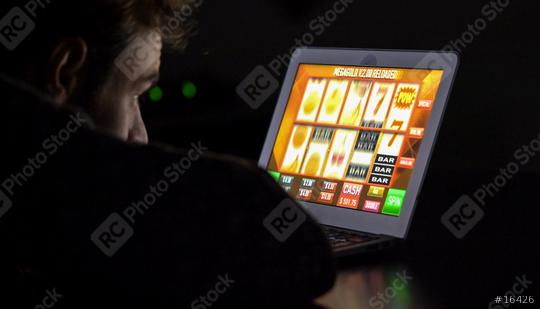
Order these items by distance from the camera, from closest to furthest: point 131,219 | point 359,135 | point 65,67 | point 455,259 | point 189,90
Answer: point 131,219 < point 65,67 < point 455,259 < point 359,135 < point 189,90

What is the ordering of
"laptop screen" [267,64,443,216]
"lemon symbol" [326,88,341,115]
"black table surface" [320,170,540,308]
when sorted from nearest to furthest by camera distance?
"black table surface" [320,170,540,308]
"laptop screen" [267,64,443,216]
"lemon symbol" [326,88,341,115]

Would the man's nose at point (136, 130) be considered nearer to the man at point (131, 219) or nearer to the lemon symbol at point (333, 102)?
the lemon symbol at point (333, 102)

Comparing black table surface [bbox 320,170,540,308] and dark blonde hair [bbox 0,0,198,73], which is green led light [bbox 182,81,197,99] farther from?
dark blonde hair [bbox 0,0,198,73]

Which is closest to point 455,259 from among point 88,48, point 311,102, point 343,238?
point 343,238

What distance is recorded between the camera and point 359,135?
137cm

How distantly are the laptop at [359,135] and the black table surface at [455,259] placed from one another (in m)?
0.06

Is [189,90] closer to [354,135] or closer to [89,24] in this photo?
[354,135]

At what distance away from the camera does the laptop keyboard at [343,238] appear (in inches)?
47.5

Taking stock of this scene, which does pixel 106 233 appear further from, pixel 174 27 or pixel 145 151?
pixel 174 27

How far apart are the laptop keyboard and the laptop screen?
50mm

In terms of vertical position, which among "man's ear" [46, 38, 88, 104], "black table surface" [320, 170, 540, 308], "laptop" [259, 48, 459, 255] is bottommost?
"black table surface" [320, 170, 540, 308]

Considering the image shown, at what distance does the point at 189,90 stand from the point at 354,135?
1.02 meters

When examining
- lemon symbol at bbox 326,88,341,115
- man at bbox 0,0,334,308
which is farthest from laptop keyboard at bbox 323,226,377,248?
man at bbox 0,0,334,308

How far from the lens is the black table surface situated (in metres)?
0.98
